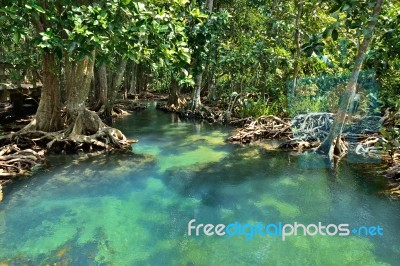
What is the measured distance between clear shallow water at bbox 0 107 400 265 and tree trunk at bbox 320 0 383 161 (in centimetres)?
61

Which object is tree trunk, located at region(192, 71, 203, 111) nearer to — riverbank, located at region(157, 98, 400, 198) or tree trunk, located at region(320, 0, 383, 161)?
riverbank, located at region(157, 98, 400, 198)

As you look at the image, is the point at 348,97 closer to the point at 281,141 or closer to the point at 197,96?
the point at 281,141

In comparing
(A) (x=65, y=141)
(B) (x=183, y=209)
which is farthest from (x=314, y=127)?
(A) (x=65, y=141)

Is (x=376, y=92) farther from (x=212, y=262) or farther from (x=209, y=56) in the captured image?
(x=212, y=262)

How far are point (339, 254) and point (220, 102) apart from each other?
12438mm

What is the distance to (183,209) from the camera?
16.9ft

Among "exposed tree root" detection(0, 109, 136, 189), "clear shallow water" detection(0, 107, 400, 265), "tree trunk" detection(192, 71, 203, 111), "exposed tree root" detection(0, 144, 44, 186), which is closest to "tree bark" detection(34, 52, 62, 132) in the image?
"exposed tree root" detection(0, 109, 136, 189)

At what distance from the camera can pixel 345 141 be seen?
880 cm

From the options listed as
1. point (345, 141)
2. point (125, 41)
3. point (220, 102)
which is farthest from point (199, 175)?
point (220, 102)

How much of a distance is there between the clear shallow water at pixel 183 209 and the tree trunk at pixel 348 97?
609mm

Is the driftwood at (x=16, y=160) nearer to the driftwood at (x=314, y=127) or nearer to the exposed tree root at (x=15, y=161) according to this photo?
the exposed tree root at (x=15, y=161)

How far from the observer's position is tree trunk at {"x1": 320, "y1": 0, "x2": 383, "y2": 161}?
647 cm

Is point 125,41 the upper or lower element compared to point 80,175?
upper

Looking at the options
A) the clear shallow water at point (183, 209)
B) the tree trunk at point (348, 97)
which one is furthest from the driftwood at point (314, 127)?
the clear shallow water at point (183, 209)
